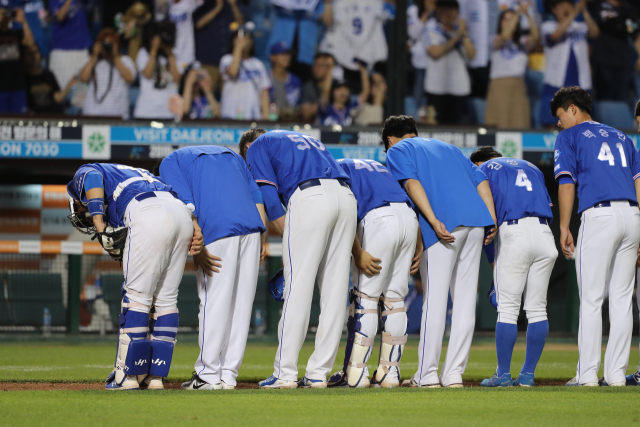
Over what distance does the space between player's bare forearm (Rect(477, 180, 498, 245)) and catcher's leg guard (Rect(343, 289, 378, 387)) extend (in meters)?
0.85

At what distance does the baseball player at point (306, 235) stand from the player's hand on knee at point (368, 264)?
5.5 inches

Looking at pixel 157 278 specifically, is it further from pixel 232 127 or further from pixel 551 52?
pixel 551 52

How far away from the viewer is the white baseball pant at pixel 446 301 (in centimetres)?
446

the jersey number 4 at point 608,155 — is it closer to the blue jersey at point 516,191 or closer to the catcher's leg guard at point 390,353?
the blue jersey at point 516,191

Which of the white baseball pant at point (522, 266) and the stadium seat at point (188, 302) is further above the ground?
the white baseball pant at point (522, 266)

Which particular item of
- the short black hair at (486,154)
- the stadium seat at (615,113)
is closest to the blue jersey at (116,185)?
the short black hair at (486,154)

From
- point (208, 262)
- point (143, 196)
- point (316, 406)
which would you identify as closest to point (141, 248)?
point (143, 196)

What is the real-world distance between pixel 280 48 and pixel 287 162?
717cm

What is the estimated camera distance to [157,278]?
159 inches

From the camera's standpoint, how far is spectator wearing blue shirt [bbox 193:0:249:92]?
10.8m

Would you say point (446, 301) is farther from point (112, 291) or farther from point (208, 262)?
point (112, 291)

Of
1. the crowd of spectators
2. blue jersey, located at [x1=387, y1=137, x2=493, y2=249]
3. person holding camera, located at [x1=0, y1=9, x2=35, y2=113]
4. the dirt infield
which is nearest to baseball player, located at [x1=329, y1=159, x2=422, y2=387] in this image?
blue jersey, located at [x1=387, y1=137, x2=493, y2=249]

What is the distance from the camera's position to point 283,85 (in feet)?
35.9

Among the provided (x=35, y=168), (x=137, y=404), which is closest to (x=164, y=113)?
(x=35, y=168)
